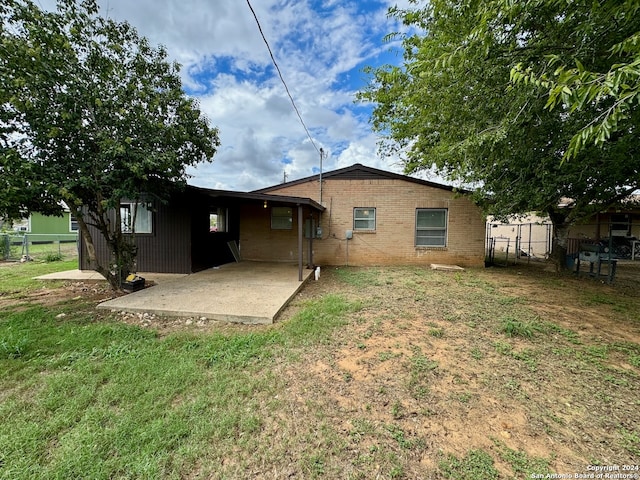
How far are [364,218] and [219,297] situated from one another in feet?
20.4

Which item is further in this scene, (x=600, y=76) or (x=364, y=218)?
(x=364, y=218)

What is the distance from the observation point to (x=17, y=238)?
41.5 ft

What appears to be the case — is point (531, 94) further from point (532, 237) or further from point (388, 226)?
point (532, 237)

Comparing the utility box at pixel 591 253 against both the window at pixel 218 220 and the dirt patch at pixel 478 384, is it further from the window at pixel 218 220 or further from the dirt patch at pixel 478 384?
the window at pixel 218 220

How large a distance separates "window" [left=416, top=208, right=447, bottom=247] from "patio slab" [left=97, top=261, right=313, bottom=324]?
483 centimetres

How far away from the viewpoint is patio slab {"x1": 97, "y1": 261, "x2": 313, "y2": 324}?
14.0 ft

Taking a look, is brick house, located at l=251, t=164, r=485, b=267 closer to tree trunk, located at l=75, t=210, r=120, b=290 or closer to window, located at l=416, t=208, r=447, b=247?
window, located at l=416, t=208, r=447, b=247

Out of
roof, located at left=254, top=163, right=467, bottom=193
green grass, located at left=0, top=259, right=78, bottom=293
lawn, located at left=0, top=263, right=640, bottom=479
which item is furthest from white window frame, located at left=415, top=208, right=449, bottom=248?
green grass, located at left=0, top=259, right=78, bottom=293

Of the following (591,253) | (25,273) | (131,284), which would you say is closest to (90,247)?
(131,284)

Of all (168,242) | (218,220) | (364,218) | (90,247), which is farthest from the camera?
(364,218)

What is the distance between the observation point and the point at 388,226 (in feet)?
31.7

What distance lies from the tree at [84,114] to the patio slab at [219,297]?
1.26 metres

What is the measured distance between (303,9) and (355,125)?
6.45m

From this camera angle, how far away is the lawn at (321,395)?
5.65 ft
